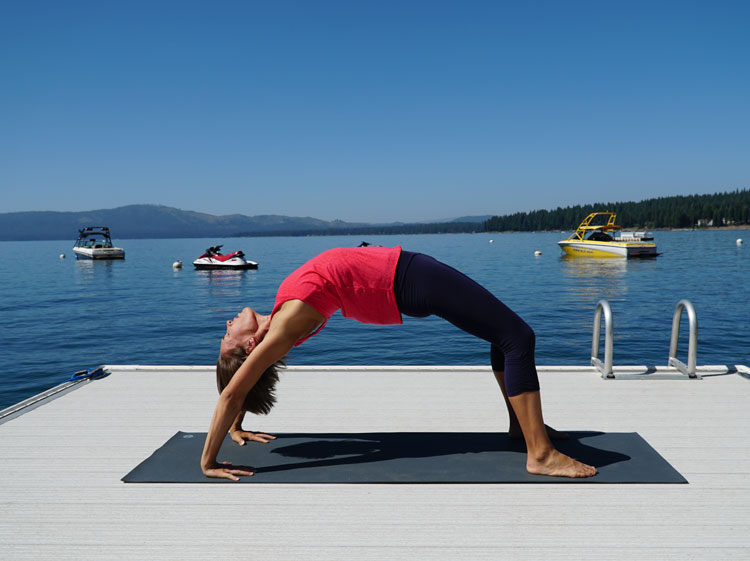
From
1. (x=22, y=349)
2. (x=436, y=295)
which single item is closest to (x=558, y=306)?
(x=22, y=349)

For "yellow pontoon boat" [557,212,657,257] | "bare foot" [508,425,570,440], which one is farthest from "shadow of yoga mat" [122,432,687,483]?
"yellow pontoon boat" [557,212,657,257]

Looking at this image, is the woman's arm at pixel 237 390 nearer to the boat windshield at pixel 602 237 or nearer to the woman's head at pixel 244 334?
the woman's head at pixel 244 334

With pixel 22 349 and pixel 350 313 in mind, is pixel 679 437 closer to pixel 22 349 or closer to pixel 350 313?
pixel 350 313

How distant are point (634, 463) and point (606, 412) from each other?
4.28 feet

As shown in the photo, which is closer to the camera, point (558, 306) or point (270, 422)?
point (270, 422)

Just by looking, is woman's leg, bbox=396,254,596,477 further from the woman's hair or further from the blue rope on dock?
the blue rope on dock

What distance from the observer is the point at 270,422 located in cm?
475

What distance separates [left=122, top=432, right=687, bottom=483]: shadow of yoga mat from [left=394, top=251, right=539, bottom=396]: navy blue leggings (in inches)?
23.2

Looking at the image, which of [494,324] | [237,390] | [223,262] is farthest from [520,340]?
[223,262]

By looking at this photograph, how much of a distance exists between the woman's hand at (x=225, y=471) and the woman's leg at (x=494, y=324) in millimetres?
1401

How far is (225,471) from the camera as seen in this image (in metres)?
3.46

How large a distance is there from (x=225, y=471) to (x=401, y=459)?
1.11 meters

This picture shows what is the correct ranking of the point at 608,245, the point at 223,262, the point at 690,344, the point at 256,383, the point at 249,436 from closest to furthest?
the point at 256,383 → the point at 249,436 → the point at 690,344 → the point at 223,262 → the point at 608,245

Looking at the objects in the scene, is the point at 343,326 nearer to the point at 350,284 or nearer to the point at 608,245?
the point at 350,284
